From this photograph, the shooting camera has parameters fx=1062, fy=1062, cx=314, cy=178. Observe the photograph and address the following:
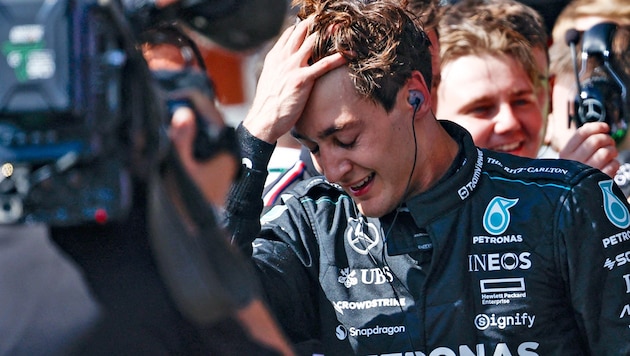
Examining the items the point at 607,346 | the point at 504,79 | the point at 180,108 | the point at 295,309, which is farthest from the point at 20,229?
the point at 504,79

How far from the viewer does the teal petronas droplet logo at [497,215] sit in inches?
97.8

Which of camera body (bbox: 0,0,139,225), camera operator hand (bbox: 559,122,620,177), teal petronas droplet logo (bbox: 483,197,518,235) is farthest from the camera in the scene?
camera operator hand (bbox: 559,122,620,177)

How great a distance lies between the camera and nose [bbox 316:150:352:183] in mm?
2500

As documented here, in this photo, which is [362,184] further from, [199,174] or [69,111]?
[69,111]

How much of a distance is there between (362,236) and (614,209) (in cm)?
60

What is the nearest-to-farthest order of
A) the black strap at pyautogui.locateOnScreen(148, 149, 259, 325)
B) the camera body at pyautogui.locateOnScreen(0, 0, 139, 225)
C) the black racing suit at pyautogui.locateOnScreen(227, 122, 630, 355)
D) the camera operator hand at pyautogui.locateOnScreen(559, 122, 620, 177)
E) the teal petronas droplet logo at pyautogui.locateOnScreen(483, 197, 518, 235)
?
the camera body at pyautogui.locateOnScreen(0, 0, 139, 225), the black strap at pyautogui.locateOnScreen(148, 149, 259, 325), the black racing suit at pyautogui.locateOnScreen(227, 122, 630, 355), the teal petronas droplet logo at pyautogui.locateOnScreen(483, 197, 518, 235), the camera operator hand at pyautogui.locateOnScreen(559, 122, 620, 177)

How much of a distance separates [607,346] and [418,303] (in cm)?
43

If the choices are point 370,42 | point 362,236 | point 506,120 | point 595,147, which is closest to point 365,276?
point 362,236

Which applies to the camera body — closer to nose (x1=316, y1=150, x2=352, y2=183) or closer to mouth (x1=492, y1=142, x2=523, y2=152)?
nose (x1=316, y1=150, x2=352, y2=183)

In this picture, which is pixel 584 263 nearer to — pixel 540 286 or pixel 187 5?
pixel 540 286

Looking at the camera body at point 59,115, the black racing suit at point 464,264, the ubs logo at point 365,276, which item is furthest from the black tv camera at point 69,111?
the ubs logo at point 365,276

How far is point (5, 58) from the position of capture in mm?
1232

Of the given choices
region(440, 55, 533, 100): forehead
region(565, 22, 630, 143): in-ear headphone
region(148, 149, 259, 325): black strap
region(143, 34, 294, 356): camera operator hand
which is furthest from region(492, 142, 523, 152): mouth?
region(148, 149, 259, 325): black strap

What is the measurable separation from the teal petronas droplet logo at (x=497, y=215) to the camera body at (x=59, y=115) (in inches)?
52.5
